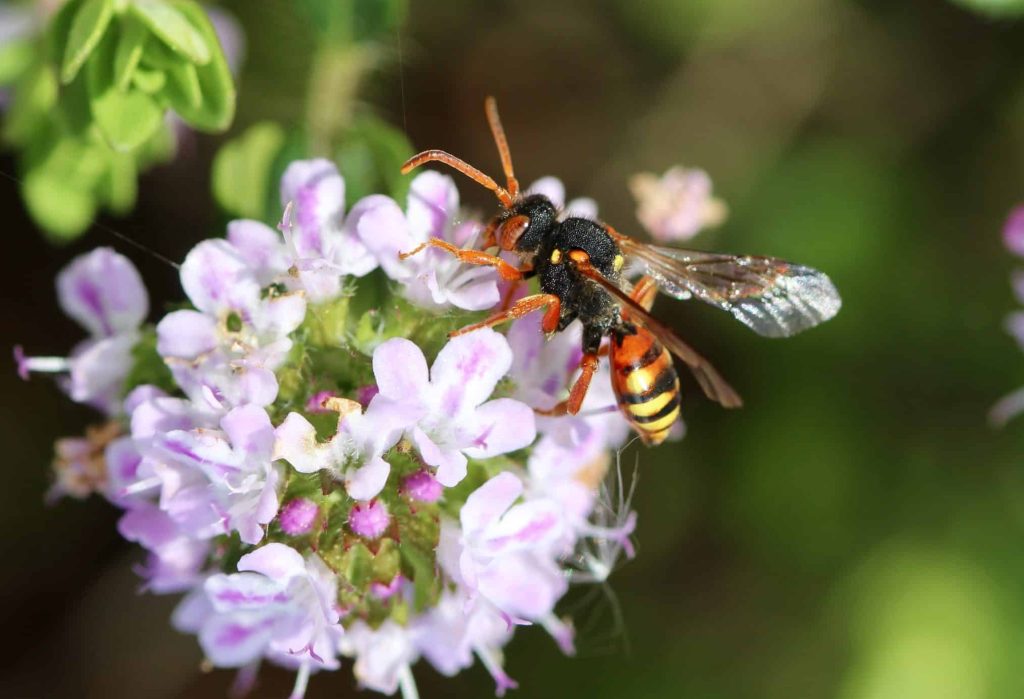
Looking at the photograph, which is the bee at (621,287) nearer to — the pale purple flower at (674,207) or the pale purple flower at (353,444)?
the pale purple flower at (353,444)

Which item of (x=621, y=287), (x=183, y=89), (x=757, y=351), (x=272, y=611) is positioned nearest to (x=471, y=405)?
(x=621, y=287)

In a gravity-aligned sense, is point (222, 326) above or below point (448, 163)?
below

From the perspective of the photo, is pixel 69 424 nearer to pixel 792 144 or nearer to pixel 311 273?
pixel 311 273

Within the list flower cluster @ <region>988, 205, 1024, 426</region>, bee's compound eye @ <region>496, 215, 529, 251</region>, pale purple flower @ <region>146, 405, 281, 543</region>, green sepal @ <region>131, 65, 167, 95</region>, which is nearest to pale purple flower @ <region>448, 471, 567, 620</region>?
pale purple flower @ <region>146, 405, 281, 543</region>

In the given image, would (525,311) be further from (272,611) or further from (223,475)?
(272,611)

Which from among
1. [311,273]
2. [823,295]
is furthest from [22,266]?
[823,295]

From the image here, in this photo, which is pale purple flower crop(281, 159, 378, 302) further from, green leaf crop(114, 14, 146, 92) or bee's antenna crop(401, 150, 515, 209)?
green leaf crop(114, 14, 146, 92)
